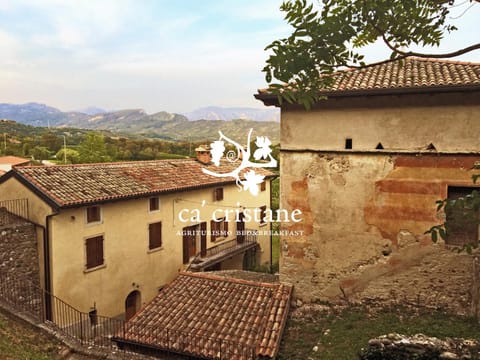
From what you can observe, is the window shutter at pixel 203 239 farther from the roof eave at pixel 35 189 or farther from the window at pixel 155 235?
the roof eave at pixel 35 189

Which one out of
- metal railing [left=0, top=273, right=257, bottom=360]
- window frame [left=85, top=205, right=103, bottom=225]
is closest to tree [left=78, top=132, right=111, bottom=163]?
window frame [left=85, top=205, right=103, bottom=225]

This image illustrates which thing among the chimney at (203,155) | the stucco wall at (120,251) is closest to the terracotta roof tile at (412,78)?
the stucco wall at (120,251)

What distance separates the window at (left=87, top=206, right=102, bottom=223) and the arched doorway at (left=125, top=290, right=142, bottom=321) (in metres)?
3.90

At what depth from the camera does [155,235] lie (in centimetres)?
1678

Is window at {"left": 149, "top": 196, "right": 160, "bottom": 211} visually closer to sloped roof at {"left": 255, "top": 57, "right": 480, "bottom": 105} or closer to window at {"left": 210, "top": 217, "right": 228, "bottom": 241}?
window at {"left": 210, "top": 217, "right": 228, "bottom": 241}

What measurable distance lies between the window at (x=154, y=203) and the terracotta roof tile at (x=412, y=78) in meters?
8.92

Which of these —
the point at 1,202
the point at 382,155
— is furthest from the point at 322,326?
the point at 1,202

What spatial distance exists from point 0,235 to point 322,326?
34.0 ft

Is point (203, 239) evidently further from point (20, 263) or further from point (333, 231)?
point (333, 231)

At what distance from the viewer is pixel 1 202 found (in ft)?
46.1

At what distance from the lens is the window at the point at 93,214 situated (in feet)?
46.0

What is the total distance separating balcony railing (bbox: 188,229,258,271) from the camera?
18281 millimetres

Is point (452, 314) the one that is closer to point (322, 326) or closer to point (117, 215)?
point (322, 326)

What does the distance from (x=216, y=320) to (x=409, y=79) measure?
24.7 ft
